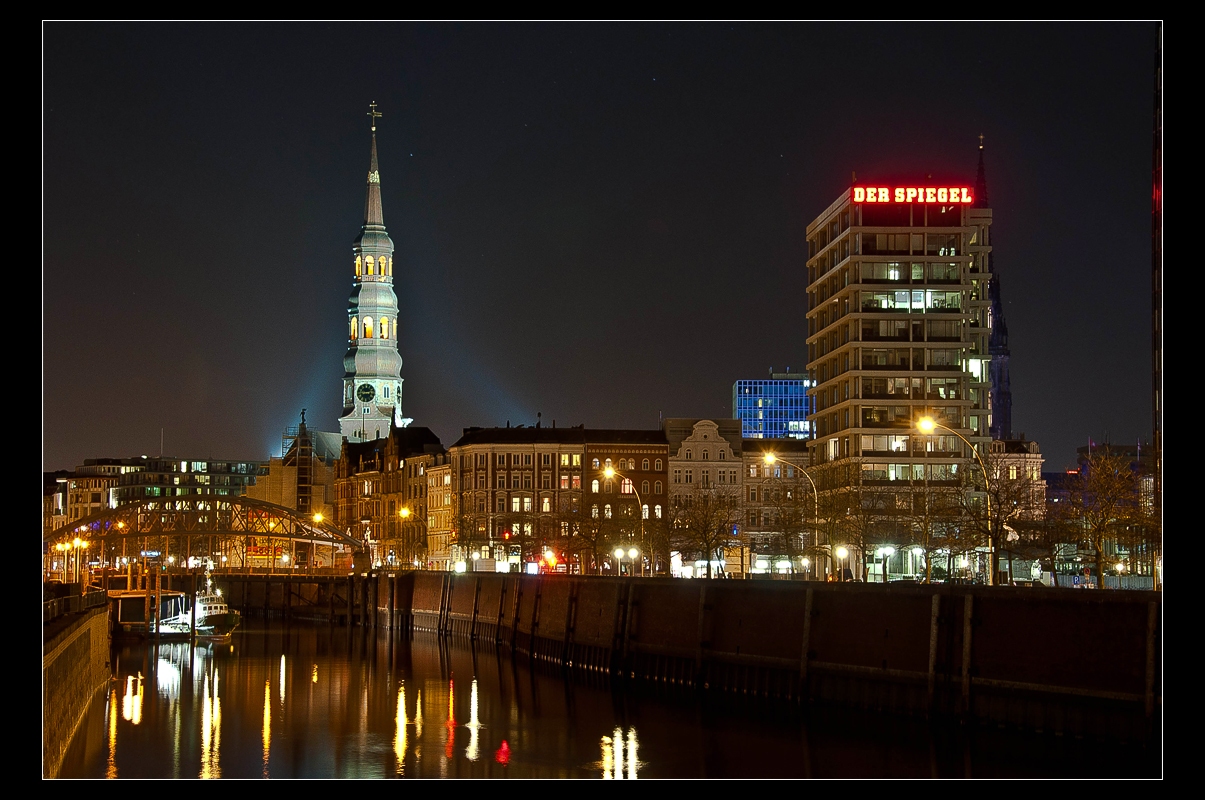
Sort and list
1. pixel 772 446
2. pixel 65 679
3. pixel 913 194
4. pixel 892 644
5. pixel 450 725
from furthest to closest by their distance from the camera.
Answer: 1. pixel 772 446
2. pixel 913 194
3. pixel 450 725
4. pixel 892 644
5. pixel 65 679

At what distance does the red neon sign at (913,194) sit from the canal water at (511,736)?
77.5 m

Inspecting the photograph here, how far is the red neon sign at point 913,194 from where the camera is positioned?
157m

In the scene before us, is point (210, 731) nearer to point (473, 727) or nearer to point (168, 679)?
point (473, 727)

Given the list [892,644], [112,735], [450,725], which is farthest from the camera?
[450,725]

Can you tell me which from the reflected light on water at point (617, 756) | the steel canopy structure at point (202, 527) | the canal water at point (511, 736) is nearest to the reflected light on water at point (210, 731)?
the canal water at point (511, 736)

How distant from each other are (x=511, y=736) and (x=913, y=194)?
104210mm

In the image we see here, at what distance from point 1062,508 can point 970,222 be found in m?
61.6

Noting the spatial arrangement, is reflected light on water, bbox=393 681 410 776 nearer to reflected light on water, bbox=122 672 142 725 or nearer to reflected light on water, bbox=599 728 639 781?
reflected light on water, bbox=599 728 639 781

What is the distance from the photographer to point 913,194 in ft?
520

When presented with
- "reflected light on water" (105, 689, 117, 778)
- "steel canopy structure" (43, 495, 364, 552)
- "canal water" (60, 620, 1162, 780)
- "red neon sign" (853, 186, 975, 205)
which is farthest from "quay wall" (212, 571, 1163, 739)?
"steel canopy structure" (43, 495, 364, 552)

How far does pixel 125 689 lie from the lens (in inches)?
3519

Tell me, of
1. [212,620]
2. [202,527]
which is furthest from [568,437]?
[212,620]

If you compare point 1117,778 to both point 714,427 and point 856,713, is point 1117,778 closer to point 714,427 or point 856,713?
point 856,713

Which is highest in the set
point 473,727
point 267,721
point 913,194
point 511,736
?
point 913,194
